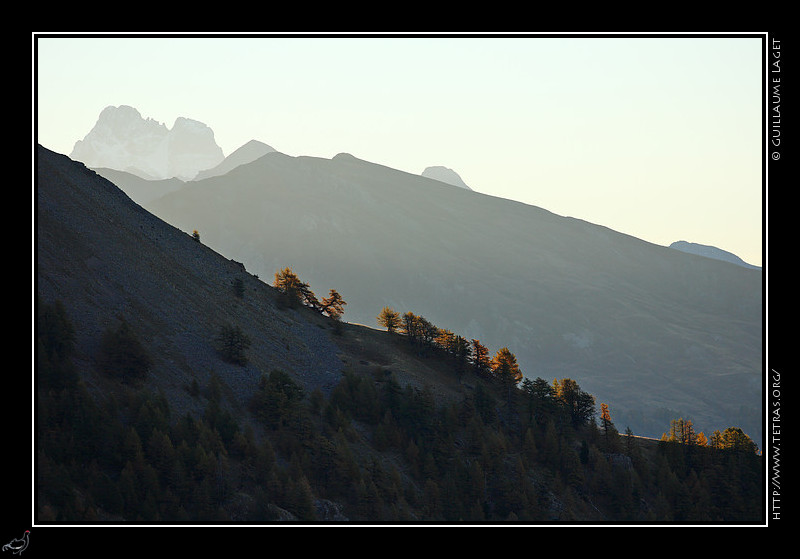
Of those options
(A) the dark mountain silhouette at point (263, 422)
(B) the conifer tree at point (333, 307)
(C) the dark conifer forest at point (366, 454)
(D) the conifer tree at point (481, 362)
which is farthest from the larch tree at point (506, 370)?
(B) the conifer tree at point (333, 307)

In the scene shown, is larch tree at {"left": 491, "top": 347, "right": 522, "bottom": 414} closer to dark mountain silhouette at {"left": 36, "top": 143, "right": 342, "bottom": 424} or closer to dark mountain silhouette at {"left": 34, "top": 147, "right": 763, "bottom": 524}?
dark mountain silhouette at {"left": 34, "top": 147, "right": 763, "bottom": 524}

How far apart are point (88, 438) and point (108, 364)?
54.2 feet

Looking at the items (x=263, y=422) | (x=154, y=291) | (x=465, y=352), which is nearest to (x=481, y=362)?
(x=465, y=352)

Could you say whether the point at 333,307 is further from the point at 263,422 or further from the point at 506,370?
the point at 263,422

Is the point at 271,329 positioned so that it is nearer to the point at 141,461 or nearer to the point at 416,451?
the point at 416,451

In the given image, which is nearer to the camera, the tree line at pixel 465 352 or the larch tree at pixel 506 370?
the larch tree at pixel 506 370
